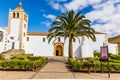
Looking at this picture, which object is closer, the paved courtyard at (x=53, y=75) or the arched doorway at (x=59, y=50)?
the paved courtyard at (x=53, y=75)

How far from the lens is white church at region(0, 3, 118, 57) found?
37281 millimetres

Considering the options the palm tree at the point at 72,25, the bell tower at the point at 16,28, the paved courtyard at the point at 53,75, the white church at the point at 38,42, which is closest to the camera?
the paved courtyard at the point at 53,75

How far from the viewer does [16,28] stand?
123 feet

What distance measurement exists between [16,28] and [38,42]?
6363 mm

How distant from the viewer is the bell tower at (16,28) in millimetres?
36594

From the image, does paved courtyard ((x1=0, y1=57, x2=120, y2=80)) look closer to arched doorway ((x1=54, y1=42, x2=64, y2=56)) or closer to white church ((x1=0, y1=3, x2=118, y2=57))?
white church ((x1=0, y1=3, x2=118, y2=57))

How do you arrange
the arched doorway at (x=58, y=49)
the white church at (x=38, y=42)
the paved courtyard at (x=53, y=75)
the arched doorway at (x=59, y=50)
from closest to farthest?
the paved courtyard at (x=53, y=75) < the white church at (x=38, y=42) < the arched doorway at (x=58, y=49) < the arched doorway at (x=59, y=50)

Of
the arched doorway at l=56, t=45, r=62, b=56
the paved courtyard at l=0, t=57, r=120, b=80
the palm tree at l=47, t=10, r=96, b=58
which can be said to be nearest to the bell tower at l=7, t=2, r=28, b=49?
the arched doorway at l=56, t=45, r=62, b=56

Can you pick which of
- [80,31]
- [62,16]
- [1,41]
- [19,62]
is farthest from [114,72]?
[1,41]

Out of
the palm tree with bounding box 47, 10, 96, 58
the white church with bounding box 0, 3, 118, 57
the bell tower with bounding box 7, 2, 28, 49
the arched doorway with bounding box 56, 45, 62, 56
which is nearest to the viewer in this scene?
the palm tree with bounding box 47, 10, 96, 58

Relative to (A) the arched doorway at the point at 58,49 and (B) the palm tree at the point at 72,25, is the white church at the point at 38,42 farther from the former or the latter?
(B) the palm tree at the point at 72,25

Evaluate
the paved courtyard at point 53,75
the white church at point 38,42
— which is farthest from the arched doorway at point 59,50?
the paved courtyard at point 53,75

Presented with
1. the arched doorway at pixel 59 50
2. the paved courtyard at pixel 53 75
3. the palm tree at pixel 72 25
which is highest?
the palm tree at pixel 72 25

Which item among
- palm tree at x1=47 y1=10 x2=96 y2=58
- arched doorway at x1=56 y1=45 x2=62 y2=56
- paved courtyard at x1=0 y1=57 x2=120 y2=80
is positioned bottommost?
paved courtyard at x1=0 y1=57 x2=120 y2=80
